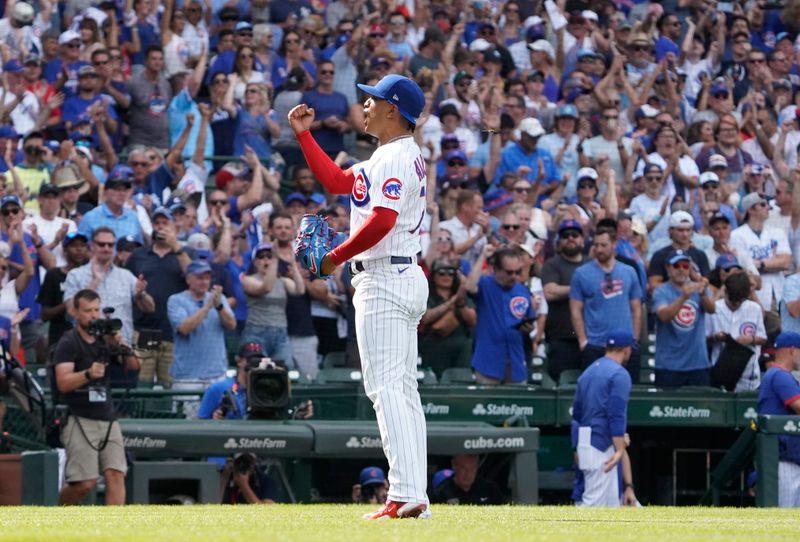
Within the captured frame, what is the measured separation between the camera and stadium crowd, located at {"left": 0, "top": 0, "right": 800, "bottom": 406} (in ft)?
42.1

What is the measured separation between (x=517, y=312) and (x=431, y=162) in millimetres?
2699

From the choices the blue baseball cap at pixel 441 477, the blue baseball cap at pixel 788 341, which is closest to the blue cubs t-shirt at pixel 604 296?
the blue baseball cap at pixel 788 341

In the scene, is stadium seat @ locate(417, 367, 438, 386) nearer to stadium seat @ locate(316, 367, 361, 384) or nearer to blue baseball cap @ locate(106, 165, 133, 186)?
stadium seat @ locate(316, 367, 361, 384)

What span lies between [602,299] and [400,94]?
6720 mm

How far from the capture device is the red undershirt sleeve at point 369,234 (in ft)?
20.7

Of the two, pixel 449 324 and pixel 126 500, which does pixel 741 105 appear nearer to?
pixel 449 324

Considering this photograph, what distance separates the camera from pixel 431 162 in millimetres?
15070

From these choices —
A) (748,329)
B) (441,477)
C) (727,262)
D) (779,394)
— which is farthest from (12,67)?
(779,394)

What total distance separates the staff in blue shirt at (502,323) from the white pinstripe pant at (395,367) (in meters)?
6.37

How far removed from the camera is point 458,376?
42.7 ft

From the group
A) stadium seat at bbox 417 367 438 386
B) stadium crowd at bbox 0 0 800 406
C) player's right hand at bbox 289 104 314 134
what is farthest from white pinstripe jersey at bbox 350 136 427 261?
stadium seat at bbox 417 367 438 386

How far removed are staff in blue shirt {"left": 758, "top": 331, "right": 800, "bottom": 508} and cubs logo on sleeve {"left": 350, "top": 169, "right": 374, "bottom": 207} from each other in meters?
5.48

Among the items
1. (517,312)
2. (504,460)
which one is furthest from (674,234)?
(504,460)

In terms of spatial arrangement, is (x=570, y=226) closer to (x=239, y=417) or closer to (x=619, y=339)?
(x=619, y=339)
